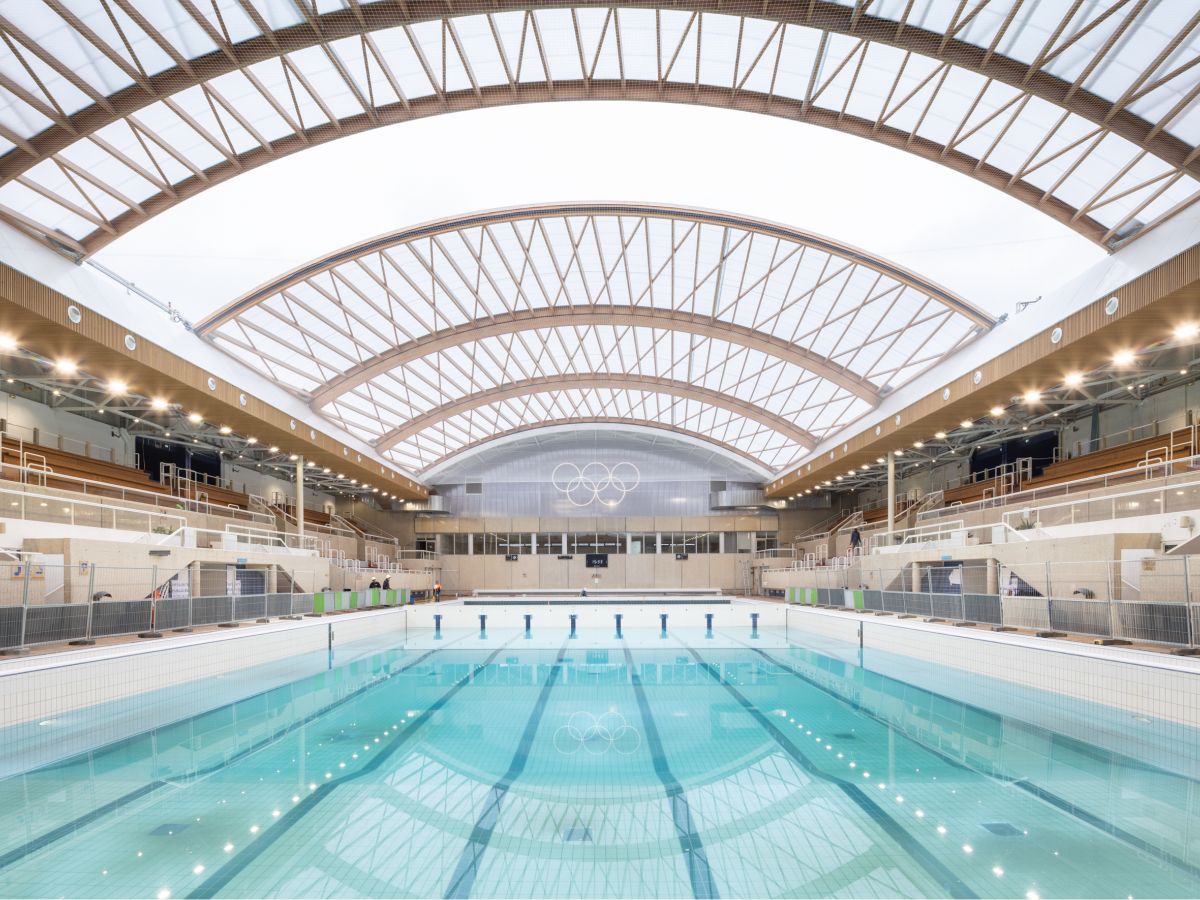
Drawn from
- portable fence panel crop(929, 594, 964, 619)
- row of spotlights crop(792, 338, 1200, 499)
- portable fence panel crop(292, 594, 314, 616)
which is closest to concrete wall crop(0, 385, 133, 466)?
portable fence panel crop(292, 594, 314, 616)

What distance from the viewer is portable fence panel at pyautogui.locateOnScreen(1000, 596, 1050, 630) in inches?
548

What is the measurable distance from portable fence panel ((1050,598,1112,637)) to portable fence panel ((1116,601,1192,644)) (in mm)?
262

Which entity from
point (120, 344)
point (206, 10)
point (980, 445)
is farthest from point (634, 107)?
point (980, 445)

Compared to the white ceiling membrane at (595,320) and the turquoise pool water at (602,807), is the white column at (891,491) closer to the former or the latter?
the white ceiling membrane at (595,320)

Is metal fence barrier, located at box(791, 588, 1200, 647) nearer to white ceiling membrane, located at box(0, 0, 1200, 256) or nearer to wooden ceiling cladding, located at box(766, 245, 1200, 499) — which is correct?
wooden ceiling cladding, located at box(766, 245, 1200, 499)

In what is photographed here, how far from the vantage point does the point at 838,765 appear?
8.52m

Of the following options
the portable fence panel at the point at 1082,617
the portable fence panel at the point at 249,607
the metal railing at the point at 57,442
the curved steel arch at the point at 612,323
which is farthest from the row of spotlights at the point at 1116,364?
the metal railing at the point at 57,442

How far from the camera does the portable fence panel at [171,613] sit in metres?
14.8

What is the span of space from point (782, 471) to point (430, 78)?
34393 mm

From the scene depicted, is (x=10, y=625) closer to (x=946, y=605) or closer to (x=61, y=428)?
(x=946, y=605)

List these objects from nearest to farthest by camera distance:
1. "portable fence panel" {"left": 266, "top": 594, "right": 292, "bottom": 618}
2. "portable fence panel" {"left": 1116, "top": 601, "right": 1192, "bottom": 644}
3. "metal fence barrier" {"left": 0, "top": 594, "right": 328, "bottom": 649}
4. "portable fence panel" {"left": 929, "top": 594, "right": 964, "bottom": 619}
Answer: "portable fence panel" {"left": 1116, "top": 601, "right": 1192, "bottom": 644} < "metal fence barrier" {"left": 0, "top": 594, "right": 328, "bottom": 649} < "portable fence panel" {"left": 929, "top": 594, "right": 964, "bottom": 619} < "portable fence panel" {"left": 266, "top": 594, "right": 292, "bottom": 618}

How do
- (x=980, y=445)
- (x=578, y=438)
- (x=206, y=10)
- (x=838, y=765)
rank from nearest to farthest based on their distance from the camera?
1. (x=838, y=765)
2. (x=206, y=10)
3. (x=980, y=445)
4. (x=578, y=438)

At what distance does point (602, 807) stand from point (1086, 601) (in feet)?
32.2

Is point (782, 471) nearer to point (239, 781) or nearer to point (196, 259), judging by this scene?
point (196, 259)
